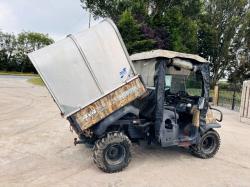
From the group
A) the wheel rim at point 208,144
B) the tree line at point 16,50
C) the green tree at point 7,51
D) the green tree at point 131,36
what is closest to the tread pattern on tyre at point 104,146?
the wheel rim at point 208,144

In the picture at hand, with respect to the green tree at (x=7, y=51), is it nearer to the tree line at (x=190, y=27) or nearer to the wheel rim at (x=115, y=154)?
the tree line at (x=190, y=27)

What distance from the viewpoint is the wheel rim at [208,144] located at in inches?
261

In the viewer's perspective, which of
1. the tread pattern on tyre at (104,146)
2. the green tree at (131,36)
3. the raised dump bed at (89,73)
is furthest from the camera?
the green tree at (131,36)

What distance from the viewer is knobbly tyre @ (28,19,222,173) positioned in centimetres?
512

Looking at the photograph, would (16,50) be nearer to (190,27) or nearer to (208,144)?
(190,27)

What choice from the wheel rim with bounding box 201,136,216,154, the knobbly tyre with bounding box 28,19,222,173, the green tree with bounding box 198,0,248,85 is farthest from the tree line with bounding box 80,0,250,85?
the knobbly tyre with bounding box 28,19,222,173

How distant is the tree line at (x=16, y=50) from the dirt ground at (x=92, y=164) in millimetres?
49039

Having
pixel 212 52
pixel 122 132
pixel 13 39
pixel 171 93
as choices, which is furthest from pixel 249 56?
pixel 13 39

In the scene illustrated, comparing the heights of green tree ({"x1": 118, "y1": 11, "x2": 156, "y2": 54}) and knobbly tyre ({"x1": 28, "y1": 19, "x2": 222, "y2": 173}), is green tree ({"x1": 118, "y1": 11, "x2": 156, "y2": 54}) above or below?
above

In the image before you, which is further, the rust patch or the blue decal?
the blue decal

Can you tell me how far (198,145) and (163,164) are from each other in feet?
3.20

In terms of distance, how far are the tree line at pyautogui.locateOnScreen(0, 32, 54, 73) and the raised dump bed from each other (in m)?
51.4

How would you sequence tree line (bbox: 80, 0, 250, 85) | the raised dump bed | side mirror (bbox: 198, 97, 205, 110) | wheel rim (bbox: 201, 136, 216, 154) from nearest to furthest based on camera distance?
the raised dump bed, side mirror (bbox: 198, 97, 205, 110), wheel rim (bbox: 201, 136, 216, 154), tree line (bbox: 80, 0, 250, 85)

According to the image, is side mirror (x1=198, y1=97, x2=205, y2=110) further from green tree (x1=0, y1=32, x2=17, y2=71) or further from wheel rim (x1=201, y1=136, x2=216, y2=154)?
green tree (x1=0, y1=32, x2=17, y2=71)
